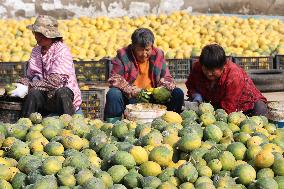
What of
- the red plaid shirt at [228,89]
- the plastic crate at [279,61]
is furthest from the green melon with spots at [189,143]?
the plastic crate at [279,61]

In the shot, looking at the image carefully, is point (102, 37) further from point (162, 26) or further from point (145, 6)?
point (145, 6)

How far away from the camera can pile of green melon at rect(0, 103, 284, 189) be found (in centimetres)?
304

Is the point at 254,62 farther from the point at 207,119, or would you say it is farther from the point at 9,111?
the point at 207,119

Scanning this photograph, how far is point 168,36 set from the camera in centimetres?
1049

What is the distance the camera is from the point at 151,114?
480 centimetres

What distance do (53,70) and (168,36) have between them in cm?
519

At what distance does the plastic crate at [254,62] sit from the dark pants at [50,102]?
12.4 ft

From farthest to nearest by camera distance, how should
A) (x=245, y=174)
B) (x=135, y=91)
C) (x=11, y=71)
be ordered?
(x=11, y=71) → (x=135, y=91) → (x=245, y=174)

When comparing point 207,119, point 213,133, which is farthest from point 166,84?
point 213,133

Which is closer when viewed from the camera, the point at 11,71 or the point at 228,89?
the point at 228,89

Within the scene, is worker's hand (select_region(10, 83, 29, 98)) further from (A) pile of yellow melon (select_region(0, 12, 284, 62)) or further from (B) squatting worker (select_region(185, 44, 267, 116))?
(A) pile of yellow melon (select_region(0, 12, 284, 62))

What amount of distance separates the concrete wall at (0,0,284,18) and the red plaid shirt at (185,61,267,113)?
8123 mm

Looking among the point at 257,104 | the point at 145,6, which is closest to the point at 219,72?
the point at 257,104

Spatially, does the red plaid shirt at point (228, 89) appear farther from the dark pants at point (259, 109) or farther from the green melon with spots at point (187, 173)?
the green melon with spots at point (187, 173)
